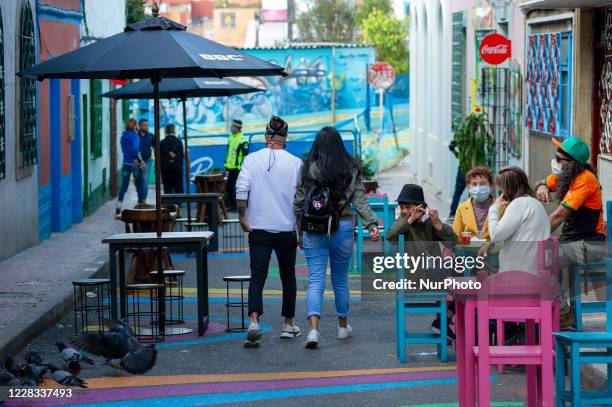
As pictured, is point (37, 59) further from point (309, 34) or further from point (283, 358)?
point (309, 34)

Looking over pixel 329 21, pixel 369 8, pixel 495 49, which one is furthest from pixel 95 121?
pixel 369 8

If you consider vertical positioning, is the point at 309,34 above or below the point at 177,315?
above

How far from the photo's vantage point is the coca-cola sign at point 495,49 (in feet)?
65.6

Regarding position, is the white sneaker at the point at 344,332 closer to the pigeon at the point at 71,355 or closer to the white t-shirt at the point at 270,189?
the white t-shirt at the point at 270,189

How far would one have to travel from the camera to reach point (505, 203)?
9.91m

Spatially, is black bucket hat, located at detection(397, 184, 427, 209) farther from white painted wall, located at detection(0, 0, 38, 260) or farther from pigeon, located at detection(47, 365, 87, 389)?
white painted wall, located at detection(0, 0, 38, 260)

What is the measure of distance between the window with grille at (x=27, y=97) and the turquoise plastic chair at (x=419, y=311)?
874cm

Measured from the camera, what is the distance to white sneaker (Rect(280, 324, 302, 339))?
1091cm

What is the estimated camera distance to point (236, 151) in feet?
82.4

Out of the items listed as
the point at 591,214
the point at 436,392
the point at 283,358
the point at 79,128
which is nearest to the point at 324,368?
the point at 283,358

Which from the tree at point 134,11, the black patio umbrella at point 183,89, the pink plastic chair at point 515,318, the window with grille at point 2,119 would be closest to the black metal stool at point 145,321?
the pink plastic chair at point 515,318

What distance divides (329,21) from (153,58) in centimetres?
7015

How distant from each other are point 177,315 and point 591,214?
13.3ft

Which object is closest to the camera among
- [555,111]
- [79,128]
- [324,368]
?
[324,368]
